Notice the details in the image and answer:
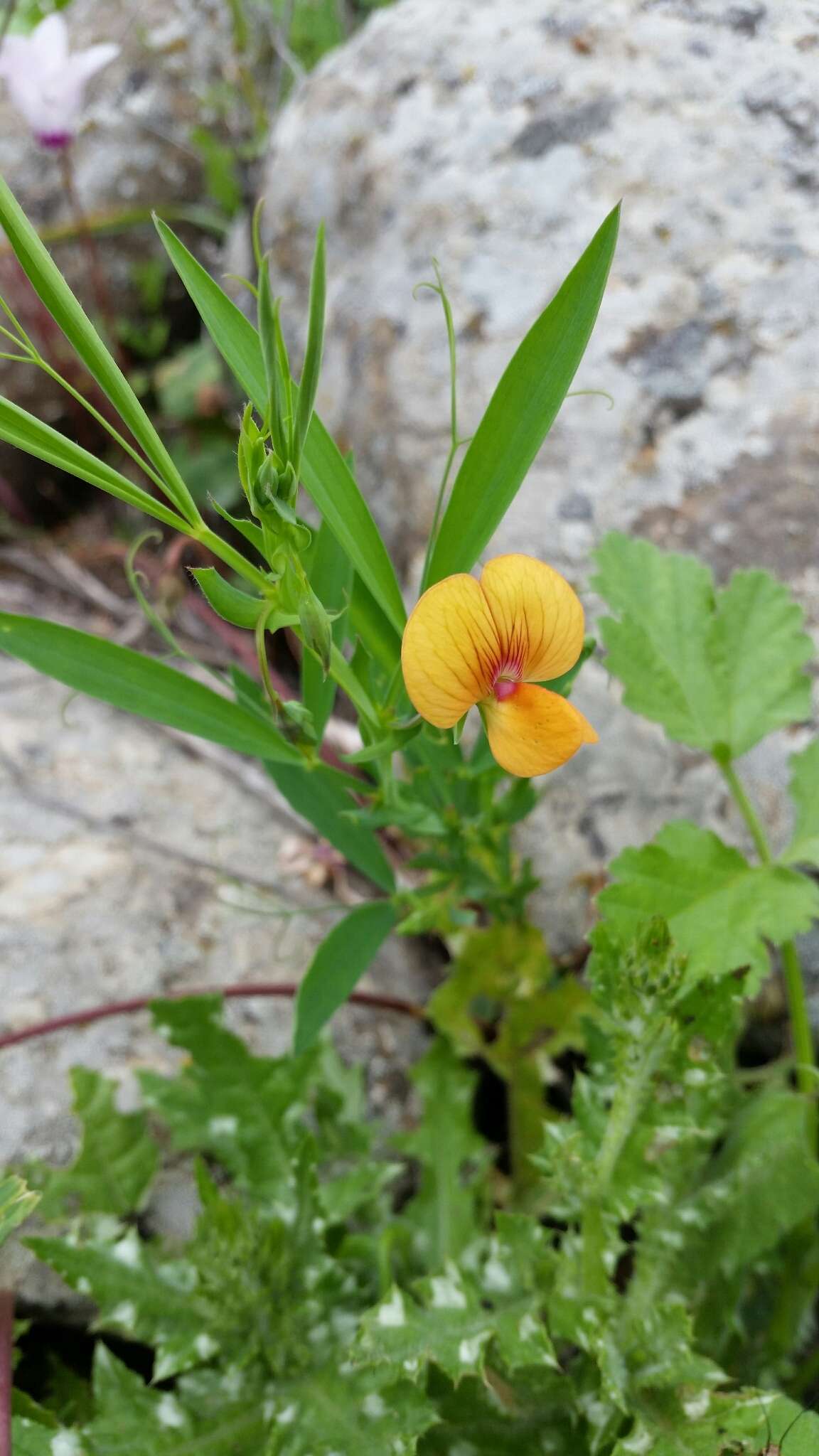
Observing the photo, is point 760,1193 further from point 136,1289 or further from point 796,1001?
point 136,1289

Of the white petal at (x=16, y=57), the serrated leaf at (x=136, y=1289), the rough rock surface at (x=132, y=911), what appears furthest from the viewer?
the white petal at (x=16, y=57)

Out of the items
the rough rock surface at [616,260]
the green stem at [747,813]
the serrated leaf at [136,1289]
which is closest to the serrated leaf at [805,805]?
the green stem at [747,813]

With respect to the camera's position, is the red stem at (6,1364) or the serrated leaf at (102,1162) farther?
the serrated leaf at (102,1162)

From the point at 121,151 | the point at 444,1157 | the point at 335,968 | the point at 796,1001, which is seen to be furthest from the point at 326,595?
the point at 121,151

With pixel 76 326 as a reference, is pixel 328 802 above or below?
below

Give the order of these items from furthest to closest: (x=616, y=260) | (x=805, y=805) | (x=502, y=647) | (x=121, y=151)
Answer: (x=121, y=151) < (x=616, y=260) < (x=805, y=805) < (x=502, y=647)

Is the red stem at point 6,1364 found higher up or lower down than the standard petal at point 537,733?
lower down

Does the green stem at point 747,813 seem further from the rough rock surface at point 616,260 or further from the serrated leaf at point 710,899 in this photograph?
the rough rock surface at point 616,260

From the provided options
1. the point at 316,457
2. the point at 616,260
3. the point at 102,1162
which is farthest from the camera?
the point at 616,260
